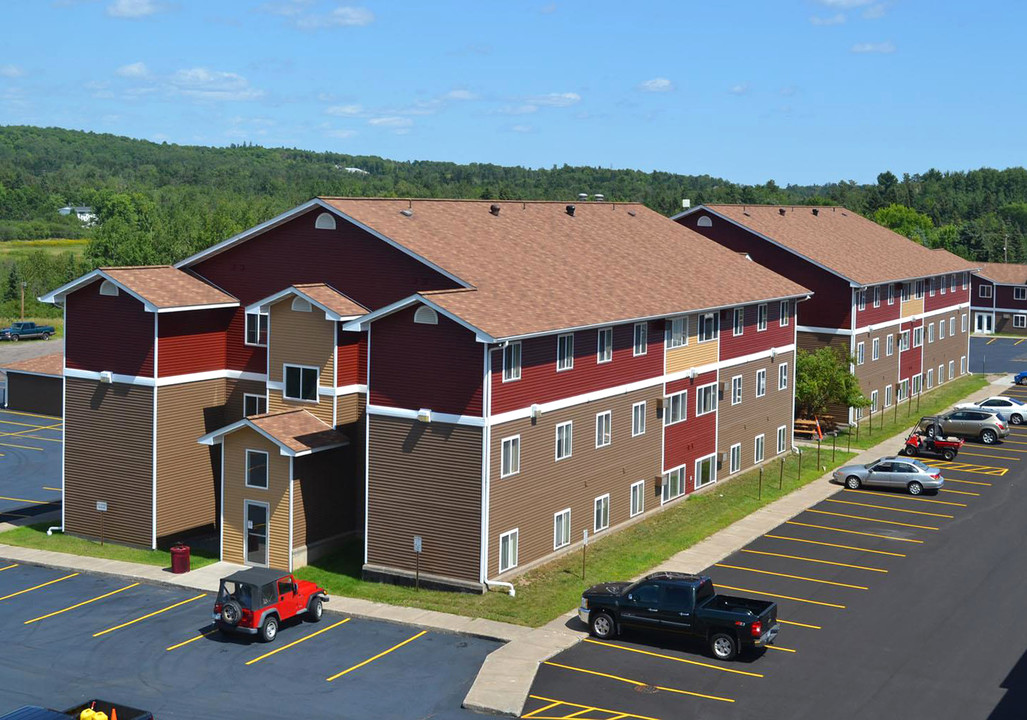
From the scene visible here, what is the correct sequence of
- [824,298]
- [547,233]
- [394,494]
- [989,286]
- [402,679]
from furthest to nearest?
[989,286]
[824,298]
[547,233]
[394,494]
[402,679]

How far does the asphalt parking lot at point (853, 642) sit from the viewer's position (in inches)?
1128

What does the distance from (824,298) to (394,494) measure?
36925mm

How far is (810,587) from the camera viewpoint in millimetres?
38250

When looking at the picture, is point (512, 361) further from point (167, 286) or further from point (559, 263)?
point (167, 286)

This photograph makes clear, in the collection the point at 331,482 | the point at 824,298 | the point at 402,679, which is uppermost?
the point at 824,298

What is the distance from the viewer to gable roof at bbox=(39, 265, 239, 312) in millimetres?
42469

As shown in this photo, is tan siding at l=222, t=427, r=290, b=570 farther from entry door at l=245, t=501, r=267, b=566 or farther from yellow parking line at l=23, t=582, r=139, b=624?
yellow parking line at l=23, t=582, r=139, b=624

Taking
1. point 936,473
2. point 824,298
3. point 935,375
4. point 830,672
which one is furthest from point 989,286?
point 830,672

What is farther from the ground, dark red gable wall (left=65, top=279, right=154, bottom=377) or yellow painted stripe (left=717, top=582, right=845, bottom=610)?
dark red gable wall (left=65, top=279, right=154, bottom=377)

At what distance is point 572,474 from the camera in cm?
4134

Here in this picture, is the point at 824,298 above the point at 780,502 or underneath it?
above

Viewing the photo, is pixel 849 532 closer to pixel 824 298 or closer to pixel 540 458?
pixel 540 458

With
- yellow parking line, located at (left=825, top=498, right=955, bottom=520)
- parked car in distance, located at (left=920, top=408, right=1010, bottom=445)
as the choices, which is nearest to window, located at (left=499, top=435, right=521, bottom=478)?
yellow parking line, located at (left=825, top=498, right=955, bottom=520)

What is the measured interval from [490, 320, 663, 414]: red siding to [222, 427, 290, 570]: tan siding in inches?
303
